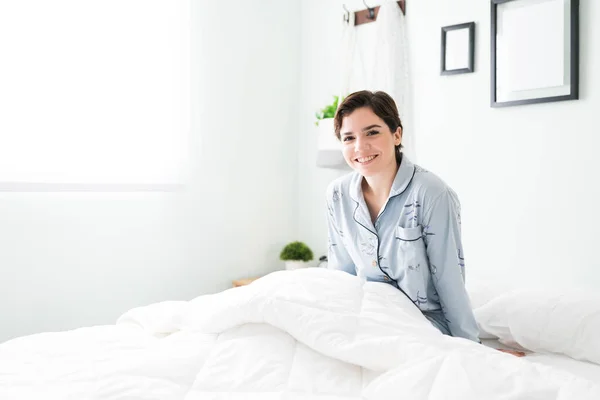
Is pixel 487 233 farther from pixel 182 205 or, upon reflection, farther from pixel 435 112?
pixel 182 205

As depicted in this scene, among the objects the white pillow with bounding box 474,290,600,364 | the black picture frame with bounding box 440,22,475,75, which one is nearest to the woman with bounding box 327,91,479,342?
the white pillow with bounding box 474,290,600,364

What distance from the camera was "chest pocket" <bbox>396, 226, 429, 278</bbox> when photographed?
5.08 ft

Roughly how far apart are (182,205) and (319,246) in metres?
0.87

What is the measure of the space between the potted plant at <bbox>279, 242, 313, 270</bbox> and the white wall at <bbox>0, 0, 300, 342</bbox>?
178mm

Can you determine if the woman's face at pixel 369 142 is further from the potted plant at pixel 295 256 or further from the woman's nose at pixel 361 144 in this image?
the potted plant at pixel 295 256

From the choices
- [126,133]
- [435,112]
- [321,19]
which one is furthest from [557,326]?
[321,19]

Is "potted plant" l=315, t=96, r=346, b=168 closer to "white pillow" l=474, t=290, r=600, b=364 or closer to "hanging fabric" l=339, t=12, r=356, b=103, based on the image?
"hanging fabric" l=339, t=12, r=356, b=103

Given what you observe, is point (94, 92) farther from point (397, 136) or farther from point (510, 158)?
point (510, 158)

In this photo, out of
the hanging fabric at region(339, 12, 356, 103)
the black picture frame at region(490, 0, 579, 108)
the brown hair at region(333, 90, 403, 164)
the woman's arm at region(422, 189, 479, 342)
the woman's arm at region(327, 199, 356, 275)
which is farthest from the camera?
the hanging fabric at region(339, 12, 356, 103)

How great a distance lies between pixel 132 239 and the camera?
2404mm

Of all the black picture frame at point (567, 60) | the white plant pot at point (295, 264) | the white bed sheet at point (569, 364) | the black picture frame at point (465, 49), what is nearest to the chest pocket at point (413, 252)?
the white bed sheet at point (569, 364)

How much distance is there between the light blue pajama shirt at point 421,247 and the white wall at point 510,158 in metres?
0.69

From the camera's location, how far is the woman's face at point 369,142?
1618 mm

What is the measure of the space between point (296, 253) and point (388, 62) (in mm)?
1126
